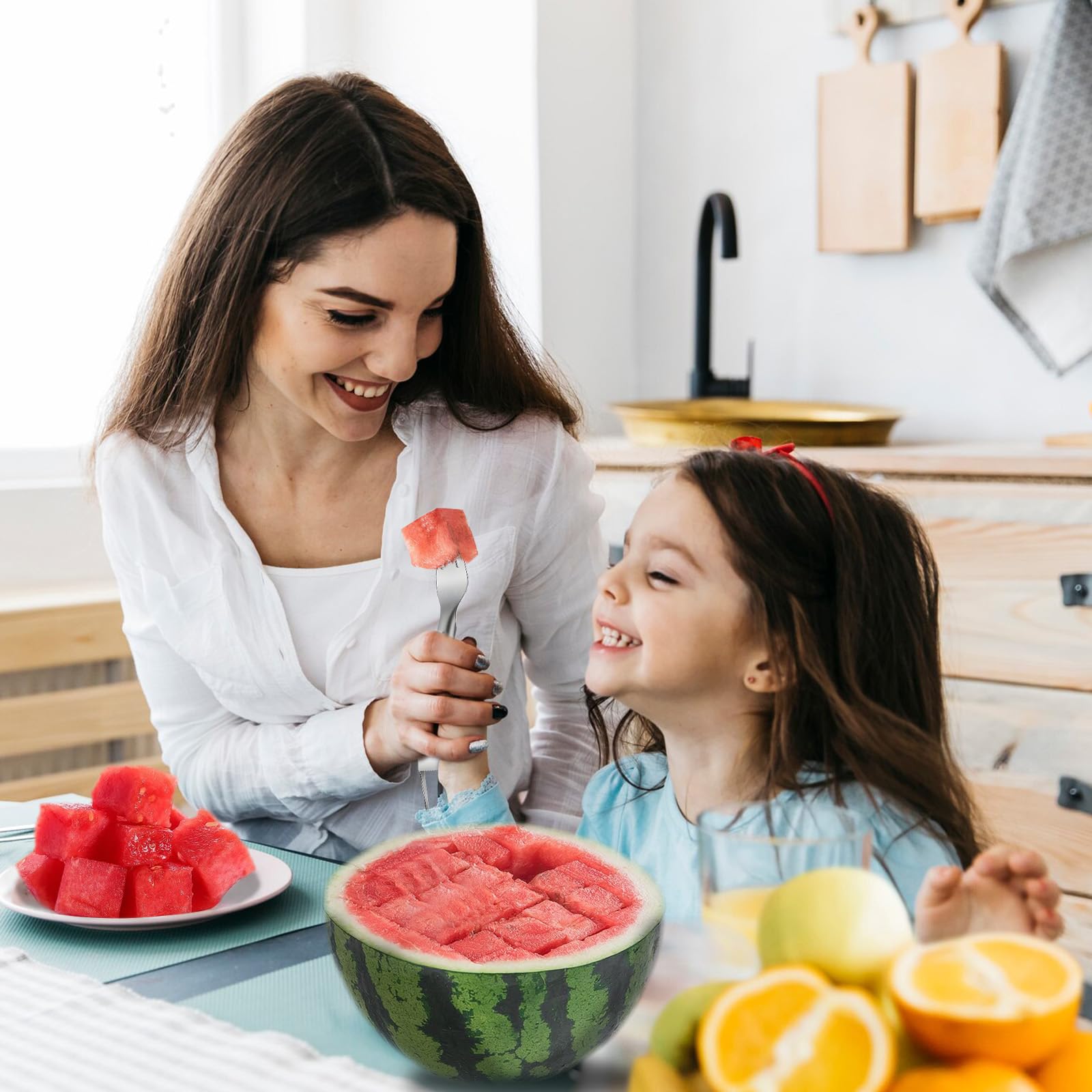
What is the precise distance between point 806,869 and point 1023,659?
4.63 feet

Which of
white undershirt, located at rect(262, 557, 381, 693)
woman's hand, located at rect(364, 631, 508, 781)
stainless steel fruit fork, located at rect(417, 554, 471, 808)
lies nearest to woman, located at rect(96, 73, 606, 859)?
white undershirt, located at rect(262, 557, 381, 693)

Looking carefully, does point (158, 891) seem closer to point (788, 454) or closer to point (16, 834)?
point (16, 834)

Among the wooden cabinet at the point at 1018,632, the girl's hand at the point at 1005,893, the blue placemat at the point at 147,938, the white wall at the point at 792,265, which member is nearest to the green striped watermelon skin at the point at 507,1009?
the girl's hand at the point at 1005,893

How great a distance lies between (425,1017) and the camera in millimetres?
599

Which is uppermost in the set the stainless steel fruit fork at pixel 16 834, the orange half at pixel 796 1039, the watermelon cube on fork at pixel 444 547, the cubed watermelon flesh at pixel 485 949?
the watermelon cube on fork at pixel 444 547

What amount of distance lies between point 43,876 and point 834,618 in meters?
0.63

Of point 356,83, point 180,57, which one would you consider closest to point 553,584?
point 356,83

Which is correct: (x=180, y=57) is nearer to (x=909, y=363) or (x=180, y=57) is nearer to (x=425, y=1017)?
(x=909, y=363)

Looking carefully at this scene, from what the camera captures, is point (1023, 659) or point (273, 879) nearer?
point (273, 879)

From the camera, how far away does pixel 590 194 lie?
271 cm

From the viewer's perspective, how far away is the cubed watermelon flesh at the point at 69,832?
932 millimetres

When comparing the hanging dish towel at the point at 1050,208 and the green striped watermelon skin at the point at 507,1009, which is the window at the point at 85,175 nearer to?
the hanging dish towel at the point at 1050,208

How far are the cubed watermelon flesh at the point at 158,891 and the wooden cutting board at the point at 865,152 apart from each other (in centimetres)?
181

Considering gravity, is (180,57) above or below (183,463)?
above
